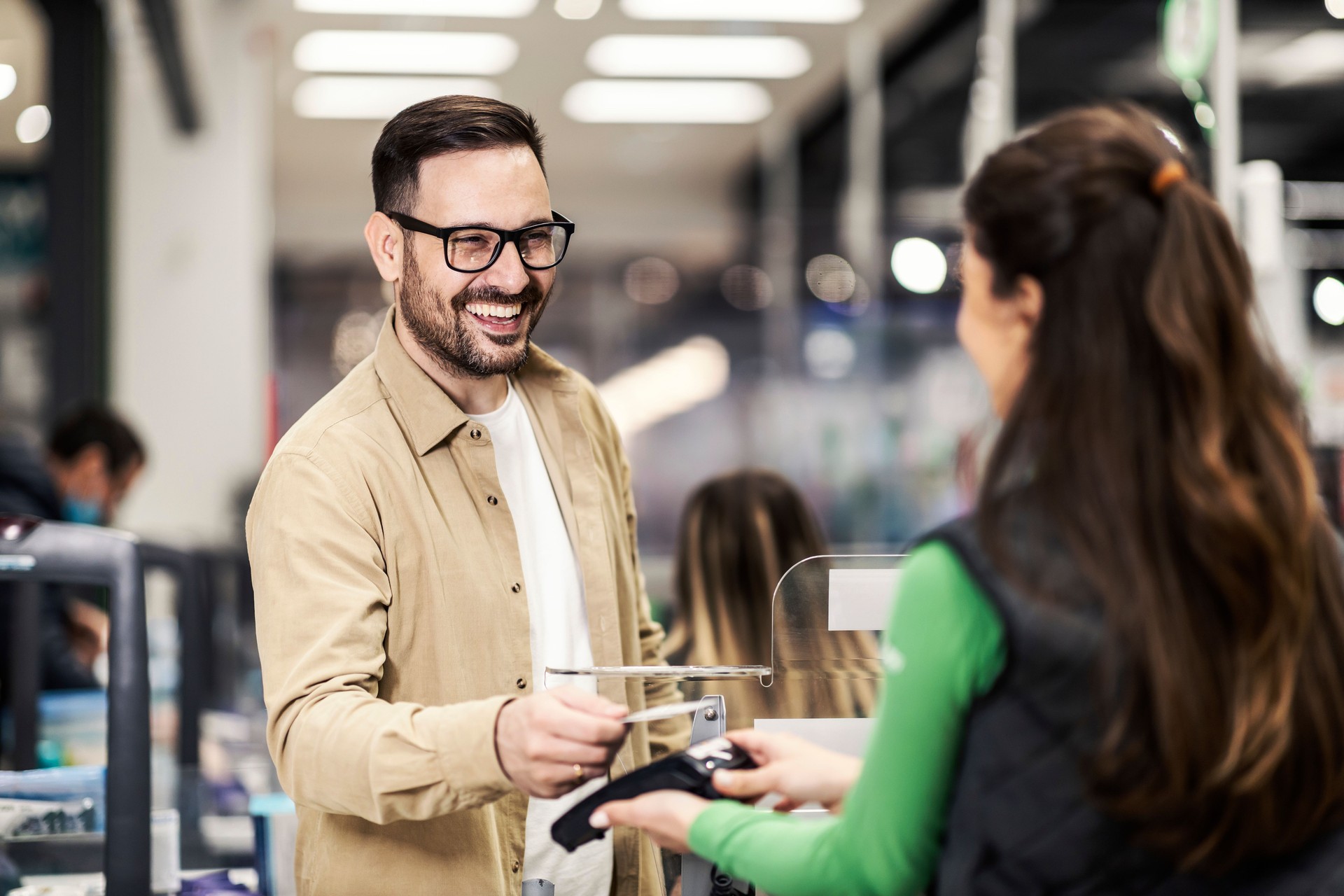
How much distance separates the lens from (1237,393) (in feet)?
3.15

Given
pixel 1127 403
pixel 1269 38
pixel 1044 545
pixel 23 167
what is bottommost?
pixel 1044 545

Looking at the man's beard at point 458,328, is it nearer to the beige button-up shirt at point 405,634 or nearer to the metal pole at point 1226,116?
the beige button-up shirt at point 405,634

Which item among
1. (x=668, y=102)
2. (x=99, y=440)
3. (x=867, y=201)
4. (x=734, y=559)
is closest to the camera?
(x=734, y=559)

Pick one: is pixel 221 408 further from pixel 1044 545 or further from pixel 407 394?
pixel 1044 545

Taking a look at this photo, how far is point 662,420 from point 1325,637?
7.15 metres

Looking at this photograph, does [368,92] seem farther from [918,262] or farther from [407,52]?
[918,262]

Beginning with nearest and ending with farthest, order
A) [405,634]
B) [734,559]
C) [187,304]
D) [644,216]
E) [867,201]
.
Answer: [405,634]
[734,559]
[187,304]
[867,201]
[644,216]

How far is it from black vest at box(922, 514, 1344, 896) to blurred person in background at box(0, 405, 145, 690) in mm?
2838

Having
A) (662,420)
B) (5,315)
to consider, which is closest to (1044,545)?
(5,315)

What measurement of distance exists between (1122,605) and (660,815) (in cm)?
46

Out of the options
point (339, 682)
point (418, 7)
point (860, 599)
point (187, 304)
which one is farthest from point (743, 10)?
point (339, 682)

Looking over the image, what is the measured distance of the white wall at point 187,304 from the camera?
19.4 ft

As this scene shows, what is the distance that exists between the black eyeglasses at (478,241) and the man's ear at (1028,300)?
0.71 meters

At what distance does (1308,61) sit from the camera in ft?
26.3
